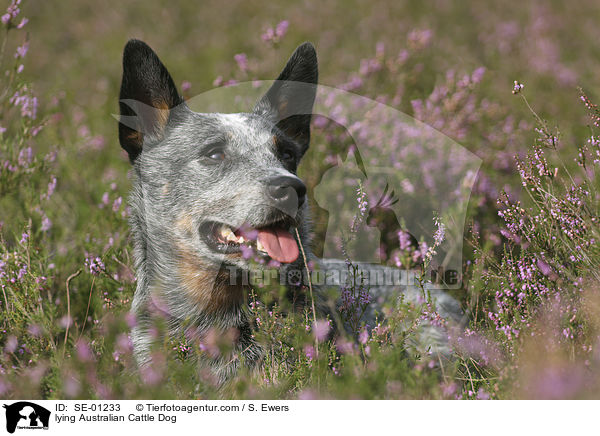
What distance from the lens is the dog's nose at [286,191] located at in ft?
9.11

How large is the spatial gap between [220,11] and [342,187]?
694 cm

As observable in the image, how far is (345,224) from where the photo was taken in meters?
4.30

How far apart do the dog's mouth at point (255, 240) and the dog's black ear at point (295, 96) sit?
106 centimetres

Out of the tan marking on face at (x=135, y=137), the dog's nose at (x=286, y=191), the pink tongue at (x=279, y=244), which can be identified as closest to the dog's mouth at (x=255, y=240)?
the pink tongue at (x=279, y=244)

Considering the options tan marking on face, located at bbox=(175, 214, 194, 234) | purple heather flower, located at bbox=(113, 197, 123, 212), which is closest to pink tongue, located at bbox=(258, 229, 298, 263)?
tan marking on face, located at bbox=(175, 214, 194, 234)

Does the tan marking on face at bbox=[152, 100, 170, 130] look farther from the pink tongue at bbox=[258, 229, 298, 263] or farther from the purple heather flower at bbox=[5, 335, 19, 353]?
the purple heather flower at bbox=[5, 335, 19, 353]

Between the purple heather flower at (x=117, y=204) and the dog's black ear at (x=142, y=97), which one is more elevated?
the dog's black ear at (x=142, y=97)

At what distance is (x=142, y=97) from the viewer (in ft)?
10.5

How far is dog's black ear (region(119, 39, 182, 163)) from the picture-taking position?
3041 millimetres

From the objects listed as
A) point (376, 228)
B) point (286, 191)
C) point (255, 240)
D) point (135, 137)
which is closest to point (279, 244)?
point (255, 240)

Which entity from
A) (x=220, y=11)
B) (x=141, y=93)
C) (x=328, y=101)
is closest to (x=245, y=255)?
(x=141, y=93)

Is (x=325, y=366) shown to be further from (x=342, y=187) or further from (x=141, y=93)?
(x=342, y=187)
